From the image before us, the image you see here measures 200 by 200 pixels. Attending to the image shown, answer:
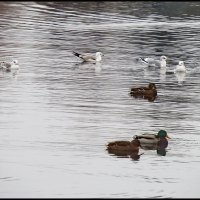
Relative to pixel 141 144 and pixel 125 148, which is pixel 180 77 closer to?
pixel 141 144

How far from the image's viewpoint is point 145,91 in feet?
144

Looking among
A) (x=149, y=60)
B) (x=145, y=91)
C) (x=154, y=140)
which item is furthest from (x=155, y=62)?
(x=154, y=140)

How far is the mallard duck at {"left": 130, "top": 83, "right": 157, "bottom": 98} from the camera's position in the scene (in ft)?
144

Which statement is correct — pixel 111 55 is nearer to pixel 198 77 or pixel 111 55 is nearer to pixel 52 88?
pixel 198 77

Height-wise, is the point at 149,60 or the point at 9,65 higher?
the point at 149,60

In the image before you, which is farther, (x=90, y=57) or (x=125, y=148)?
(x=90, y=57)

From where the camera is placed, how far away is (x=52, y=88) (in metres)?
45.5

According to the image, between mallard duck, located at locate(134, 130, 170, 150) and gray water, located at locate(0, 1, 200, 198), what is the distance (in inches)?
17.4

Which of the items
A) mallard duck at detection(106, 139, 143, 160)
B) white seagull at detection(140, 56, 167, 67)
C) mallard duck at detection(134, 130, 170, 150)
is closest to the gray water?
mallard duck at detection(106, 139, 143, 160)

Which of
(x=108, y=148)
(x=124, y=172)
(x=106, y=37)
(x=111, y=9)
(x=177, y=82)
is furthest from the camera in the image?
(x=111, y=9)

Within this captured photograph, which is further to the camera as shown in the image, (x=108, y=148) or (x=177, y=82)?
(x=177, y=82)

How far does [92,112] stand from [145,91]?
5822 millimetres

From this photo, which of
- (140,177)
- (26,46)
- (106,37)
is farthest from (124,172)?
(106,37)

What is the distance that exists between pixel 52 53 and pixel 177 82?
12.3 meters
